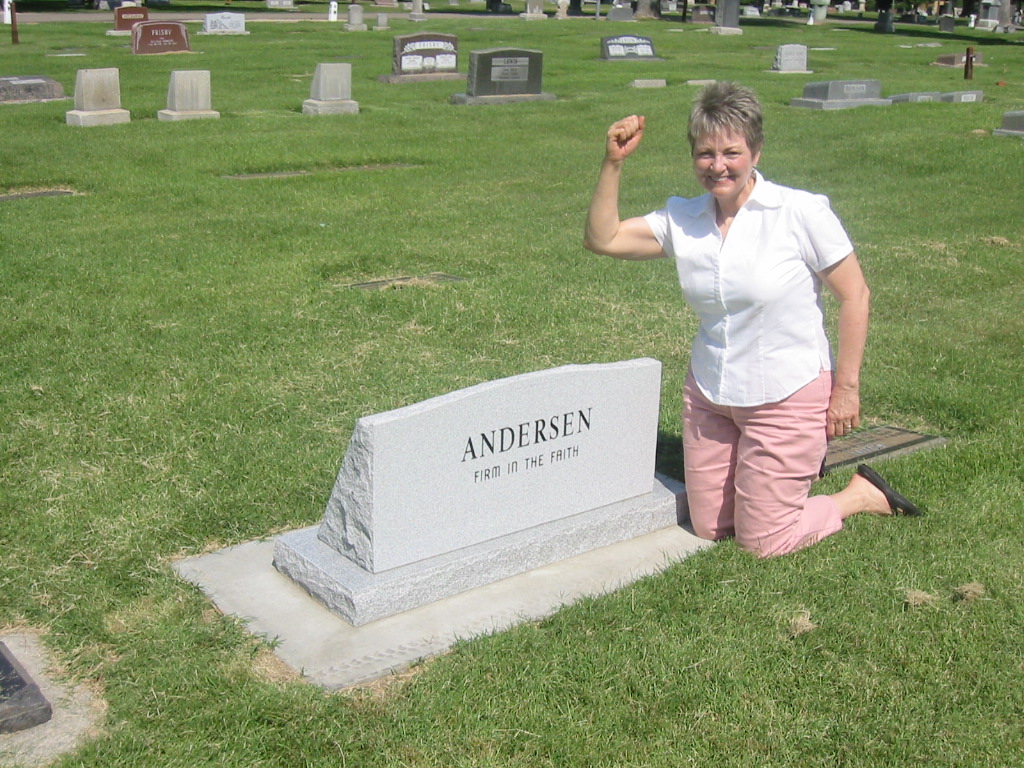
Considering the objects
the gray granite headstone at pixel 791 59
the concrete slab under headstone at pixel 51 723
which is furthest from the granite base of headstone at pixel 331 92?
→ the concrete slab under headstone at pixel 51 723

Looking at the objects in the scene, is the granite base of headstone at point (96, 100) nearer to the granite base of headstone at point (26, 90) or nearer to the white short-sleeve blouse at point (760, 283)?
the granite base of headstone at point (26, 90)

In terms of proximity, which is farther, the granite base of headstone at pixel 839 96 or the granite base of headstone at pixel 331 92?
the granite base of headstone at pixel 839 96

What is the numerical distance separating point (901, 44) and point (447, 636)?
40165 millimetres

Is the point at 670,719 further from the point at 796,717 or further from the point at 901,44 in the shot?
the point at 901,44

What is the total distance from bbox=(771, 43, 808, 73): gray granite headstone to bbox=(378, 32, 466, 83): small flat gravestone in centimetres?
803

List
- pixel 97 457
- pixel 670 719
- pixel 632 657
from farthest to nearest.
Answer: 1. pixel 97 457
2. pixel 632 657
3. pixel 670 719

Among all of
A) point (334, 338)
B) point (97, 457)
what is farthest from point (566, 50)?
point (97, 457)

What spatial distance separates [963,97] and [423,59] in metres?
10.1

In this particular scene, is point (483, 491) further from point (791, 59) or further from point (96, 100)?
point (791, 59)

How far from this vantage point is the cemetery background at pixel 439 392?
3631 mm

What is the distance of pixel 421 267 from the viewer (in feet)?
30.5

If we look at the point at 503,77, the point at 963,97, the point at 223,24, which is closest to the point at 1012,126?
the point at 963,97

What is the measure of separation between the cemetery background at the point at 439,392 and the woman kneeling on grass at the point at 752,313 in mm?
270

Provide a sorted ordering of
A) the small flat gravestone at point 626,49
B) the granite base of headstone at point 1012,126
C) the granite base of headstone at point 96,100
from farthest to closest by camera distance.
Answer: the small flat gravestone at point 626,49
the granite base of headstone at point 96,100
the granite base of headstone at point 1012,126
